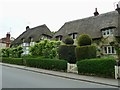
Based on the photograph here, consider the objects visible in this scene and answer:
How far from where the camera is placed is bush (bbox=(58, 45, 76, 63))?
93.4ft

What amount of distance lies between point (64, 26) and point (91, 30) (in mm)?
9301

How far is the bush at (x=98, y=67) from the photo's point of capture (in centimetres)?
1722

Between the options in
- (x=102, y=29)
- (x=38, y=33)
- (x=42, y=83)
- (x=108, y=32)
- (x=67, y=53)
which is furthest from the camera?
(x=38, y=33)

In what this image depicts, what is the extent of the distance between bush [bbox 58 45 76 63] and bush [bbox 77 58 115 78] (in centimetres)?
772

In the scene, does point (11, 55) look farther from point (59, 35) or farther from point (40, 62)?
point (40, 62)

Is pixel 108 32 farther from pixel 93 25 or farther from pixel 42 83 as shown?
pixel 42 83

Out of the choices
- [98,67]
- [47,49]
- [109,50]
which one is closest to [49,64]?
[47,49]

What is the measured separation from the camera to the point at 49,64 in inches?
1038

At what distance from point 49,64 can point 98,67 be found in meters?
9.24

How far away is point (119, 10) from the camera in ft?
114

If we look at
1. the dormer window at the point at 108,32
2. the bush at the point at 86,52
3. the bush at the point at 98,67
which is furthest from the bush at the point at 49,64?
the dormer window at the point at 108,32

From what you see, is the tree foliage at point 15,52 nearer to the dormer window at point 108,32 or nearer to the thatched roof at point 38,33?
the thatched roof at point 38,33

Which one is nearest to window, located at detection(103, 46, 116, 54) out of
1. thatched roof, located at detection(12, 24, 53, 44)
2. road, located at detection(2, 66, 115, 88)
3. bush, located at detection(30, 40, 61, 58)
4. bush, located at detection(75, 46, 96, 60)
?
bush, located at detection(30, 40, 61, 58)

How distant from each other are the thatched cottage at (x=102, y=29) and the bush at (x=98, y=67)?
12.3 meters
